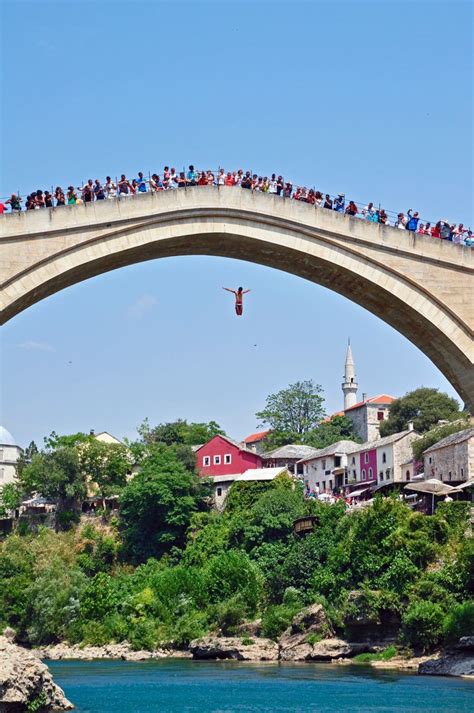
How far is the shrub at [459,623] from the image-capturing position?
27.2 metres

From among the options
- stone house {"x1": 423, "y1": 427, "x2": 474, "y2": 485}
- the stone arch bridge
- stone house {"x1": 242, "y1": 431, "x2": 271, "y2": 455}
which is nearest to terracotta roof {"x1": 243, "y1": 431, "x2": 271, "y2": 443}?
stone house {"x1": 242, "y1": 431, "x2": 271, "y2": 455}

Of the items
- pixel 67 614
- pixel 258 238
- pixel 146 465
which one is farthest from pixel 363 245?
pixel 146 465

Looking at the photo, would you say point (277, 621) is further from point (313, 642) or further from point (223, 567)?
point (223, 567)

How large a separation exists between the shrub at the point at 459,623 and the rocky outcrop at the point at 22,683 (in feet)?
35.1

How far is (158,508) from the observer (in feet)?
155

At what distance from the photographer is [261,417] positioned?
71.3 meters

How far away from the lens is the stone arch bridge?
15.6 m

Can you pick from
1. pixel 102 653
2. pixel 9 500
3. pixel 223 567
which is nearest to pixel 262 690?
pixel 102 653

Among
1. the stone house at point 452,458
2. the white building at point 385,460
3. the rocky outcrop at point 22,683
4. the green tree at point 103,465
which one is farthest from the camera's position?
the green tree at point 103,465

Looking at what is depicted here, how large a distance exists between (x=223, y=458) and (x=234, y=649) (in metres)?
20.3

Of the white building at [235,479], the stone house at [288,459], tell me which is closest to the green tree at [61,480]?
the white building at [235,479]

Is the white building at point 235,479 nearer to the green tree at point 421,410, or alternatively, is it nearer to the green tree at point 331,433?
the green tree at point 421,410

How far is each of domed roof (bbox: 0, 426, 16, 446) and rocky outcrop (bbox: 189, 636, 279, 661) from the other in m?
33.2

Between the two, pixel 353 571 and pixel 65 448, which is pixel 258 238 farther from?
pixel 65 448
